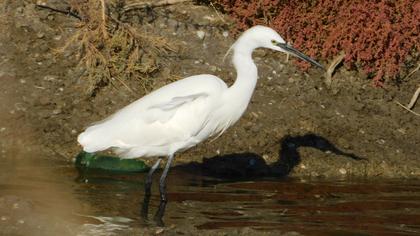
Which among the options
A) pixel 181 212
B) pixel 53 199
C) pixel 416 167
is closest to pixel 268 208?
pixel 181 212

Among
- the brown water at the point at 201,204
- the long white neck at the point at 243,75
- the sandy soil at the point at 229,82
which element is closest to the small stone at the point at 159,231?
the brown water at the point at 201,204

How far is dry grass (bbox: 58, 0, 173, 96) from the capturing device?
1100 centimetres

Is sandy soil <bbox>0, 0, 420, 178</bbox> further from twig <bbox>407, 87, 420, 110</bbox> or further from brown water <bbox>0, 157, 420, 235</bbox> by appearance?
brown water <bbox>0, 157, 420, 235</bbox>

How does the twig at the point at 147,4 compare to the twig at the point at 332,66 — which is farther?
the twig at the point at 147,4

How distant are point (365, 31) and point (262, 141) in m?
2.38

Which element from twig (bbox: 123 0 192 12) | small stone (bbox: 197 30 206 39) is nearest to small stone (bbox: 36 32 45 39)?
twig (bbox: 123 0 192 12)

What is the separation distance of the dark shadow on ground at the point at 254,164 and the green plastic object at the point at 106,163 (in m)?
0.48

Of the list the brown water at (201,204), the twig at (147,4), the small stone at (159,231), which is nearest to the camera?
the small stone at (159,231)

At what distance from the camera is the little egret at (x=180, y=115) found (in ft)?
27.2

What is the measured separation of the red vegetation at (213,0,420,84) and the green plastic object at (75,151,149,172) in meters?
3.24

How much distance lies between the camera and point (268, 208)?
27.0 ft

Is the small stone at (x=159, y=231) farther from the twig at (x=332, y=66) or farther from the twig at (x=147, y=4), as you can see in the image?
the twig at (x=147, y=4)

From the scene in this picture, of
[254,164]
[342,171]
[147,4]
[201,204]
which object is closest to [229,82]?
[254,164]

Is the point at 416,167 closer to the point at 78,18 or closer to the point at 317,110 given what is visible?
the point at 317,110
